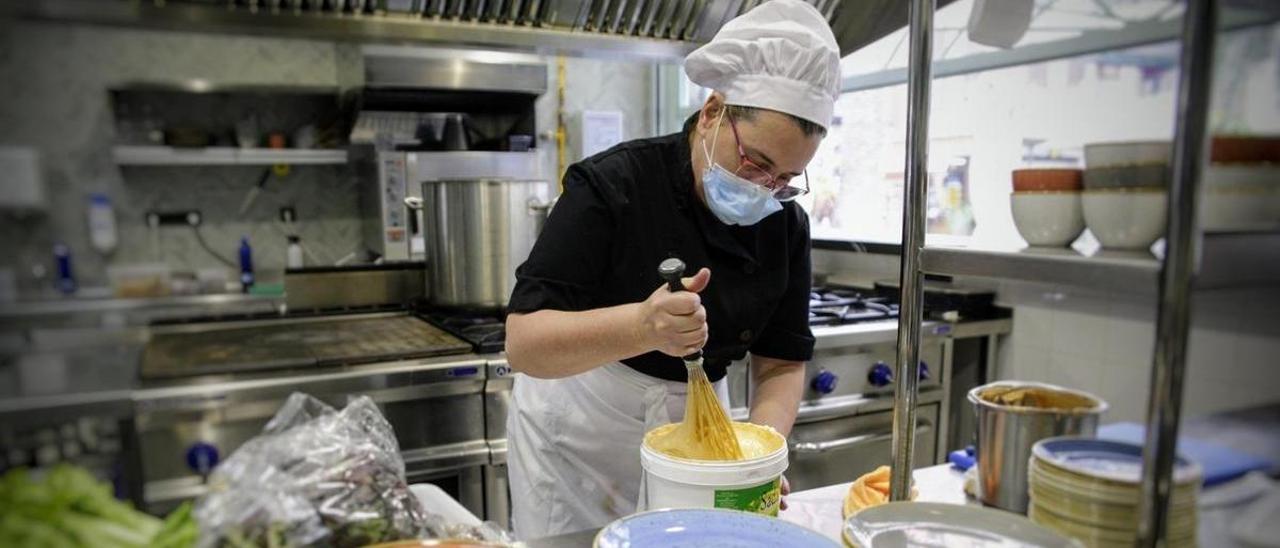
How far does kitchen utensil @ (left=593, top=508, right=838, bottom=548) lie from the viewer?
2.64ft

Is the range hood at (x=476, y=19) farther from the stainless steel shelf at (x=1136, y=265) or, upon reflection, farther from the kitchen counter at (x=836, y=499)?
the kitchen counter at (x=836, y=499)

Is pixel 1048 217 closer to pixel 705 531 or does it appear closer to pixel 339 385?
pixel 705 531

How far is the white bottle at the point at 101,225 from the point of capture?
637mm

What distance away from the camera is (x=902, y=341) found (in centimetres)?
103

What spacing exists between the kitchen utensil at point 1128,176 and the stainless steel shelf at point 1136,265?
67mm

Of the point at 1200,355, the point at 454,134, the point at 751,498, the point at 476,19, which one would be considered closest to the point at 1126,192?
the point at 1200,355

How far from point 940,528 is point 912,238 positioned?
366 mm

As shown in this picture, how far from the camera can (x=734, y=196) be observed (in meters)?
1.39

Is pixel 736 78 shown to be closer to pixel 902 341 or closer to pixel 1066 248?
pixel 902 341

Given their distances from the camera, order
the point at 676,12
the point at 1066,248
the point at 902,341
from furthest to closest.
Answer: the point at 676,12 < the point at 902,341 < the point at 1066,248

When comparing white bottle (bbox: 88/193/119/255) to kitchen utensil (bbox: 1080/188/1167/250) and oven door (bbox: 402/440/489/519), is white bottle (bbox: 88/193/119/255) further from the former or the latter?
oven door (bbox: 402/440/489/519)

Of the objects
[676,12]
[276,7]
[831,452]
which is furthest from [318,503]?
[831,452]

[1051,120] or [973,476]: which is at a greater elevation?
[1051,120]

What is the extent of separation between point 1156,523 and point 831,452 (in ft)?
6.48
